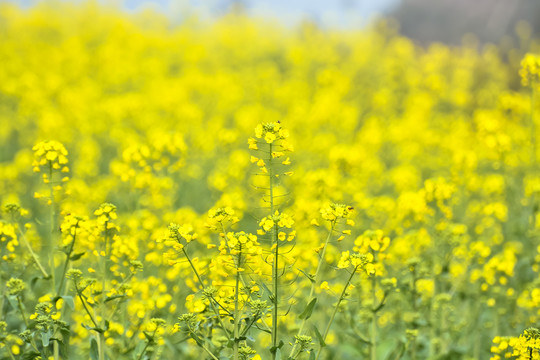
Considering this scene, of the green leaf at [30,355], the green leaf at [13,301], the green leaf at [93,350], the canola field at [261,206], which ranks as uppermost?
the canola field at [261,206]

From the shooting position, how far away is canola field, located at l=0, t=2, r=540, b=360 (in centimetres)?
287

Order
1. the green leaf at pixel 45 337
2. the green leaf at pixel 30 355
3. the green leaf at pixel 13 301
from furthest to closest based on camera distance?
the green leaf at pixel 13 301 → the green leaf at pixel 30 355 → the green leaf at pixel 45 337

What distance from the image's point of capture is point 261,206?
9.62ft

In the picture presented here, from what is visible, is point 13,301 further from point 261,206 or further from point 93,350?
point 261,206

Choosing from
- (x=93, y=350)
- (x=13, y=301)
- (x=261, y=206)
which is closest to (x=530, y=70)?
(x=261, y=206)

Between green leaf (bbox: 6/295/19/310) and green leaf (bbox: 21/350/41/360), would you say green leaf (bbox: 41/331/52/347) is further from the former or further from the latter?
green leaf (bbox: 6/295/19/310)

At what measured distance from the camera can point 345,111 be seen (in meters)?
10.7

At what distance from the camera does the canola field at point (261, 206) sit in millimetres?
2871

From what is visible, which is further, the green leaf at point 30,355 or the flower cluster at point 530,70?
the flower cluster at point 530,70

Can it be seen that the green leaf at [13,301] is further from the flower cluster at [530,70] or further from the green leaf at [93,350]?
the flower cluster at [530,70]

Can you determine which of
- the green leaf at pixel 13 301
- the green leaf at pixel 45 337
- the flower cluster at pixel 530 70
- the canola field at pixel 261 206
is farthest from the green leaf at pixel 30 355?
the flower cluster at pixel 530 70

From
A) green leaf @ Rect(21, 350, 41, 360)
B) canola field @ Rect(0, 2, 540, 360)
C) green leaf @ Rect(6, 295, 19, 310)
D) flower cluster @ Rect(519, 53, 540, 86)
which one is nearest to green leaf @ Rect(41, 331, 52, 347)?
canola field @ Rect(0, 2, 540, 360)

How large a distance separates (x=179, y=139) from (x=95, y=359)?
2809 millimetres

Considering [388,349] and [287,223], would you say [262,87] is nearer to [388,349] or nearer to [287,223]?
[388,349]
